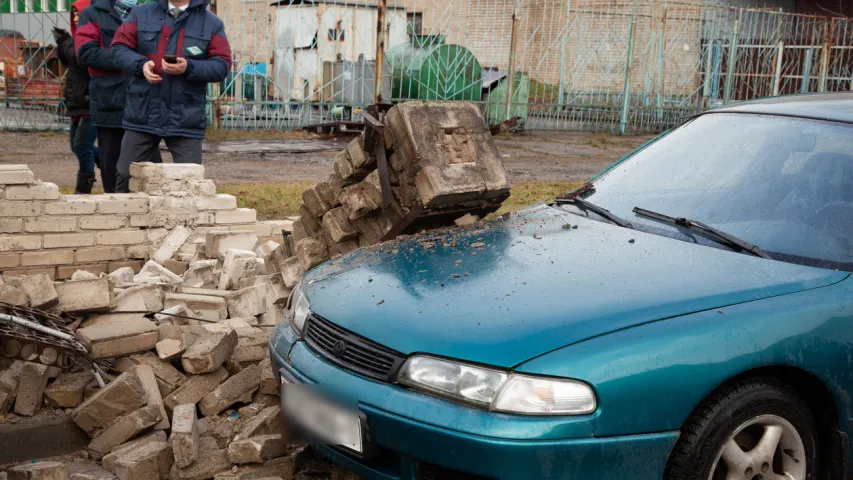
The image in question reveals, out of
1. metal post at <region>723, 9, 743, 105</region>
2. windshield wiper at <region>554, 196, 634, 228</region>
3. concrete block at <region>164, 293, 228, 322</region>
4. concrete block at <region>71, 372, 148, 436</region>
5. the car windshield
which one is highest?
metal post at <region>723, 9, 743, 105</region>

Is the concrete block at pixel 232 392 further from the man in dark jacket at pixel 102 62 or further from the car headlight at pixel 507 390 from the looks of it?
the man in dark jacket at pixel 102 62

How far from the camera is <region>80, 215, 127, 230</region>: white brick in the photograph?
6.36 m

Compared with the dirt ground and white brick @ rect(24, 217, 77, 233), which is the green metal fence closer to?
the dirt ground

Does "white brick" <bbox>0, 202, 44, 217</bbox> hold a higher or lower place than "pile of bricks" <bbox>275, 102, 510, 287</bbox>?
lower

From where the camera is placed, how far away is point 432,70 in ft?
51.6

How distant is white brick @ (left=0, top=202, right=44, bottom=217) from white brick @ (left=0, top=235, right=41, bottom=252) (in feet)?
0.51

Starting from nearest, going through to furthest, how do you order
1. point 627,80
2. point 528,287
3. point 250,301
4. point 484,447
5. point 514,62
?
point 484,447 < point 528,287 < point 250,301 < point 514,62 < point 627,80

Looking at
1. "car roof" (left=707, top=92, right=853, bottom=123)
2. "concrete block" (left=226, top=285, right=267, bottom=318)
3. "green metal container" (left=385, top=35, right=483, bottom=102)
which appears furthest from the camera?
"green metal container" (left=385, top=35, right=483, bottom=102)

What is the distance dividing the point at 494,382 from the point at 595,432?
12.6 inches

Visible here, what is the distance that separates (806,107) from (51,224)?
4.94 m

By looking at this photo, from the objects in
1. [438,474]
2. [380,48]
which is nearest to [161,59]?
[438,474]


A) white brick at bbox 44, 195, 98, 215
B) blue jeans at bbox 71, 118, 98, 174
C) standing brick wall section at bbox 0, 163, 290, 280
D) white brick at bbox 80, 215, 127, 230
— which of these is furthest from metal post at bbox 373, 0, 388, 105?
white brick at bbox 44, 195, 98, 215

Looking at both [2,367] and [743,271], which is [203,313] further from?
[743,271]

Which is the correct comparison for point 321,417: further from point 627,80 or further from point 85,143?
point 627,80
